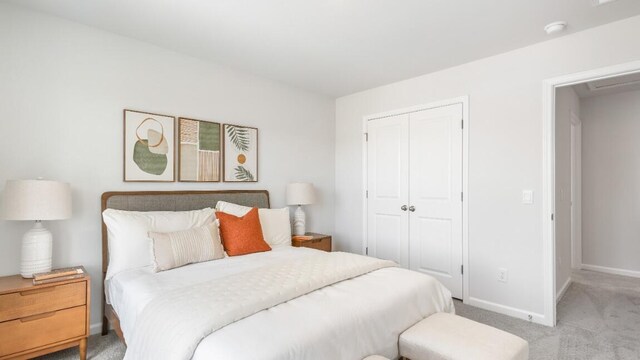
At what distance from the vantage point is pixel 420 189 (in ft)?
12.2

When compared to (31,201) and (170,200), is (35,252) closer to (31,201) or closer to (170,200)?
(31,201)

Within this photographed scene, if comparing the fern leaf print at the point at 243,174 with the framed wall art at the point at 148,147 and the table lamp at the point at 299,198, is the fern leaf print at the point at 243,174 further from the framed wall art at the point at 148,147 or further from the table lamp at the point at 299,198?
the framed wall art at the point at 148,147

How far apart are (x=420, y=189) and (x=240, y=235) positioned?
2095 mm

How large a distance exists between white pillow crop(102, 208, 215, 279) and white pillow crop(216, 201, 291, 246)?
599 millimetres

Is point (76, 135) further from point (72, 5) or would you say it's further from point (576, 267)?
point (576, 267)

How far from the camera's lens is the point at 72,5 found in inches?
90.8

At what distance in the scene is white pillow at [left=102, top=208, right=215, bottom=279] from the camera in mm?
2326

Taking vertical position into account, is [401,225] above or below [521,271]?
above

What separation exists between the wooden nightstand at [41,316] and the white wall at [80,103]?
0.48m

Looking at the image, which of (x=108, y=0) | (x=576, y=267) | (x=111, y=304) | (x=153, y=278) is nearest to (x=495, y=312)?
(x=576, y=267)

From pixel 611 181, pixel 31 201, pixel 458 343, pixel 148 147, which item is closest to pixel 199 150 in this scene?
pixel 148 147

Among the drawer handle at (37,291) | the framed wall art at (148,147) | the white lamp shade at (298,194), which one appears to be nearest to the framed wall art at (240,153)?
the white lamp shade at (298,194)

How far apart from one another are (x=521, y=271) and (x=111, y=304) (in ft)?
11.1

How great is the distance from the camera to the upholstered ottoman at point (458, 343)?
158 cm
